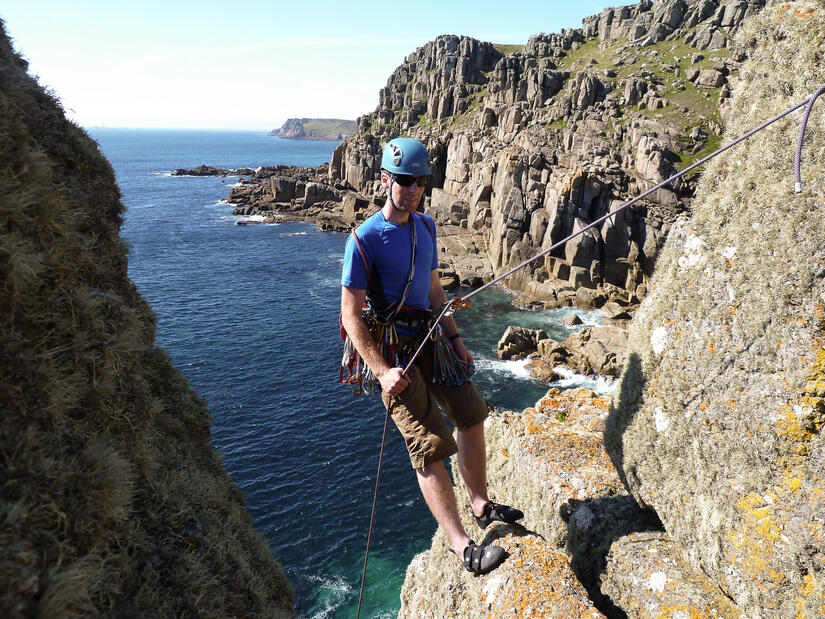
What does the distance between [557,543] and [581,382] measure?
34310 mm

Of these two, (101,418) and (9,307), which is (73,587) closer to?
(101,418)

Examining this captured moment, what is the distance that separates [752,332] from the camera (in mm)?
5543

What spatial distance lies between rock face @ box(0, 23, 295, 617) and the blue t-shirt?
2.77 m

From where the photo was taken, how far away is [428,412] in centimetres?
701

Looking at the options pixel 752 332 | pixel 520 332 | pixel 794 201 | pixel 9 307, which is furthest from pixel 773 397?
pixel 520 332

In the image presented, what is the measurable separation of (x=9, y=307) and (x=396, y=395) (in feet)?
14.1

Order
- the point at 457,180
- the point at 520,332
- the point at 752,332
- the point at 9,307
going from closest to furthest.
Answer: the point at 9,307, the point at 752,332, the point at 520,332, the point at 457,180

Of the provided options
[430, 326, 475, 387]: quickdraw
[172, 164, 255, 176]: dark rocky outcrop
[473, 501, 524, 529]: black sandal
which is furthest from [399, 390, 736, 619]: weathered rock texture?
[172, 164, 255, 176]: dark rocky outcrop

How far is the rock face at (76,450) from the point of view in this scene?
3.46m

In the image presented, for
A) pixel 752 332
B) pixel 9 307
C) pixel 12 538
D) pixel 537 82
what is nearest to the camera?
pixel 12 538

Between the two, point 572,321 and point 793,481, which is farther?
point 572,321

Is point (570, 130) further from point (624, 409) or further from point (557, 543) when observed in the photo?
point (557, 543)

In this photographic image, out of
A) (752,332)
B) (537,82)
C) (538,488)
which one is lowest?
(538,488)

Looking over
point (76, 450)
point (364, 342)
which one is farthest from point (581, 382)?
point (76, 450)
